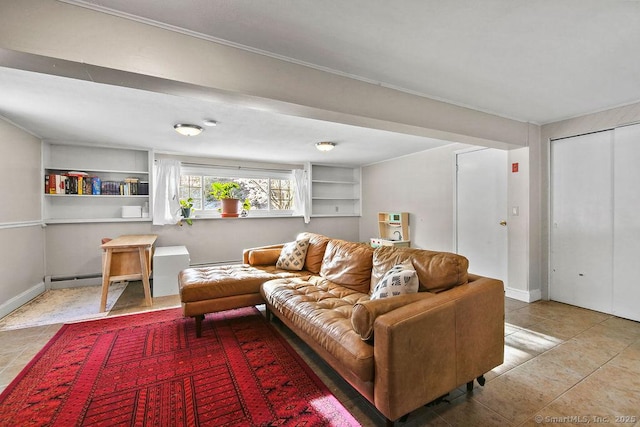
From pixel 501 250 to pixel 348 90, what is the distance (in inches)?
125

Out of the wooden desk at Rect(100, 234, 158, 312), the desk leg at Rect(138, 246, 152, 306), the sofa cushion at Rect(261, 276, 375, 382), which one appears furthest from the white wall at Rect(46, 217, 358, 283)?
the sofa cushion at Rect(261, 276, 375, 382)

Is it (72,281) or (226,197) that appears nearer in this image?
(72,281)

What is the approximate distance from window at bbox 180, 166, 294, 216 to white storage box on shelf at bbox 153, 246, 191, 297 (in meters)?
1.52

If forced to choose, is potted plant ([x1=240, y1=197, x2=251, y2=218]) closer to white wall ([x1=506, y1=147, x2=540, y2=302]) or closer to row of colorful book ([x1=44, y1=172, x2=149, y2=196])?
row of colorful book ([x1=44, y1=172, x2=149, y2=196])

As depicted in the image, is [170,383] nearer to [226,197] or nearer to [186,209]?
[186,209]

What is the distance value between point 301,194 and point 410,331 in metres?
4.86

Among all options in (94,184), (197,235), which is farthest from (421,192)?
(94,184)

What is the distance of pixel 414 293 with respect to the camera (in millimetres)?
1775

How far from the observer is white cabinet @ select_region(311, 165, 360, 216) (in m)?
6.43

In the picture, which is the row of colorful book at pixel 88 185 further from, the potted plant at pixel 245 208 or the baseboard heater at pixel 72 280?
the potted plant at pixel 245 208

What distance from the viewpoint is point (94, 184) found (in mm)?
4320

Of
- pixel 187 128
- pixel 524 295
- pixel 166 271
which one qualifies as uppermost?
pixel 187 128

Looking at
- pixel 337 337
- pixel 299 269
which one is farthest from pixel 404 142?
pixel 337 337

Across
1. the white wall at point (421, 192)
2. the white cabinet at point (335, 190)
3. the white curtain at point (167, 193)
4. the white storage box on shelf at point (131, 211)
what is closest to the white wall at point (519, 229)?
the white wall at point (421, 192)
